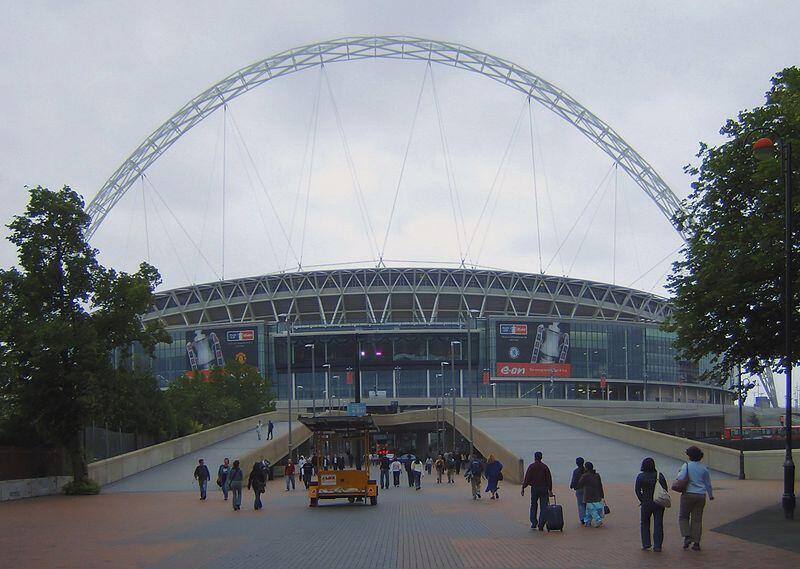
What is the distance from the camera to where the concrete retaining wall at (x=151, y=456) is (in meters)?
44.2

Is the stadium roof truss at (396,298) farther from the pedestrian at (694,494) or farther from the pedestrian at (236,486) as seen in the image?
the pedestrian at (694,494)

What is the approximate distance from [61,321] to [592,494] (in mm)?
24678

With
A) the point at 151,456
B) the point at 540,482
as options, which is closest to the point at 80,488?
the point at 151,456

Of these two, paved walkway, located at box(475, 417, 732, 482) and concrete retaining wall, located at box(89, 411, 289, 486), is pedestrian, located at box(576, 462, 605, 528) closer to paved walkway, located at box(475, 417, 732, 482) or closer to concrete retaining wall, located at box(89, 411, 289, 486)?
paved walkway, located at box(475, 417, 732, 482)

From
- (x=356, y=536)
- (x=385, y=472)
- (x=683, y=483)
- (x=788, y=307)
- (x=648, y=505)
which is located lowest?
(x=385, y=472)

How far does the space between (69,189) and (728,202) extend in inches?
1065

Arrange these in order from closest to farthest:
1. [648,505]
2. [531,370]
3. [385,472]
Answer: [648,505] → [385,472] → [531,370]

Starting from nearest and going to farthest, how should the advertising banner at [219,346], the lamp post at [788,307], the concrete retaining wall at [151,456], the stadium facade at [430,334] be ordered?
the lamp post at [788,307], the concrete retaining wall at [151,456], the stadium facade at [430,334], the advertising banner at [219,346]

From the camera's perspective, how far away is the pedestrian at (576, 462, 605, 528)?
69.8ft

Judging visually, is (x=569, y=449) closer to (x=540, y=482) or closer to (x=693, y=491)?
(x=540, y=482)

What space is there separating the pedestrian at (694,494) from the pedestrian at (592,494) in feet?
14.7

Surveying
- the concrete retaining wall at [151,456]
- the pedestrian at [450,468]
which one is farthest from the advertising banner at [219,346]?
the pedestrian at [450,468]

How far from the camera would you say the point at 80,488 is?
1554 inches

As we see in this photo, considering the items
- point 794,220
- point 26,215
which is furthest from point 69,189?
point 794,220
